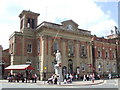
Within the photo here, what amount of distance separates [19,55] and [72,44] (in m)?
12.8

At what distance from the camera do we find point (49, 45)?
37562 millimetres

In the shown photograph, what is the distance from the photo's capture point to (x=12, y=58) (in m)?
37.5

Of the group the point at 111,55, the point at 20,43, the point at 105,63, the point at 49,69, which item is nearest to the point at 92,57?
the point at 105,63

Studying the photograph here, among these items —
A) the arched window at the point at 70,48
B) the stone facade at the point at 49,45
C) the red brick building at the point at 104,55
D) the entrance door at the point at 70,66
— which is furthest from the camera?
the red brick building at the point at 104,55

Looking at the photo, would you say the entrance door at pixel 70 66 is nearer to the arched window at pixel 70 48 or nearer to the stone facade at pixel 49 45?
the stone facade at pixel 49 45

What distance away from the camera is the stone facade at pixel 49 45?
37.1 metres

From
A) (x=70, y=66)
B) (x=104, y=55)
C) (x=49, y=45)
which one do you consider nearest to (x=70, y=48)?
(x=70, y=66)

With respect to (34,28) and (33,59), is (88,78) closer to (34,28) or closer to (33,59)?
(33,59)

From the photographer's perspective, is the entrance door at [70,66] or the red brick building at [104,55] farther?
the red brick building at [104,55]

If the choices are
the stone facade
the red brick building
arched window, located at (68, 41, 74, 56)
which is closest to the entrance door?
the stone facade

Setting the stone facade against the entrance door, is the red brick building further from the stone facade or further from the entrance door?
the entrance door

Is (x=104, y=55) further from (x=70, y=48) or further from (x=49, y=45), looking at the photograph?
(x=49, y=45)

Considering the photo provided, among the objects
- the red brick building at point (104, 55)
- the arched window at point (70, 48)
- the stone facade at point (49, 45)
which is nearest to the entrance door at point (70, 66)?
the stone facade at point (49, 45)

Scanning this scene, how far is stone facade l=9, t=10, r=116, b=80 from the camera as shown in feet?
122
